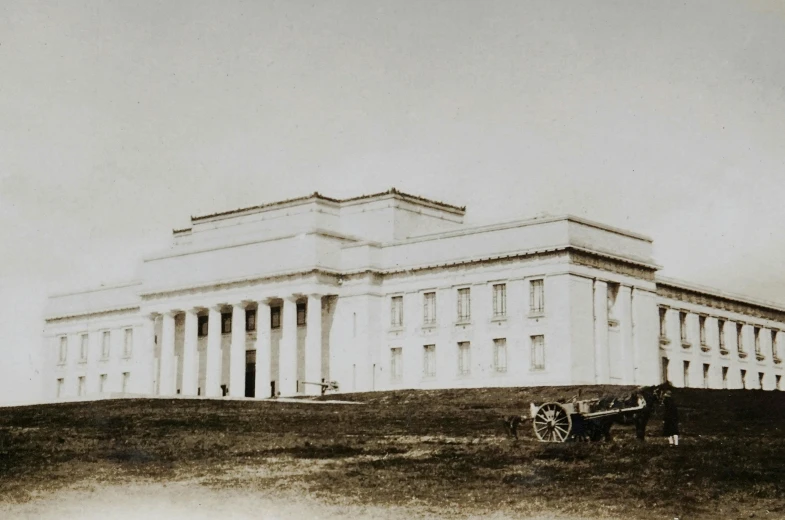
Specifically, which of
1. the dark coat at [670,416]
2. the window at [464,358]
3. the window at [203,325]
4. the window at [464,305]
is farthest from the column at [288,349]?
the dark coat at [670,416]

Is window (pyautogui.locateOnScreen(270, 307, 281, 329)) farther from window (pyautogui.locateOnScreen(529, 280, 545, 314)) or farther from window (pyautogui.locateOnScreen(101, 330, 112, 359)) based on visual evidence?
window (pyautogui.locateOnScreen(101, 330, 112, 359))

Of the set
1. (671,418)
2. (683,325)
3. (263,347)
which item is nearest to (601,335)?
(683,325)

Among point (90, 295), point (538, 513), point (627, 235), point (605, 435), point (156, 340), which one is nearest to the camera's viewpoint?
point (538, 513)

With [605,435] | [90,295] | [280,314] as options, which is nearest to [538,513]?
[605,435]

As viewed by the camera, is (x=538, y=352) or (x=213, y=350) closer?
(x=538, y=352)

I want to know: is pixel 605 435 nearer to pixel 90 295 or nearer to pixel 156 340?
pixel 156 340

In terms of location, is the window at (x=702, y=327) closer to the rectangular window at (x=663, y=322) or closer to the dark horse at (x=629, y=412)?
the rectangular window at (x=663, y=322)

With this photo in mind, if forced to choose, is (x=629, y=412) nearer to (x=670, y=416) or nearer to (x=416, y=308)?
(x=670, y=416)
